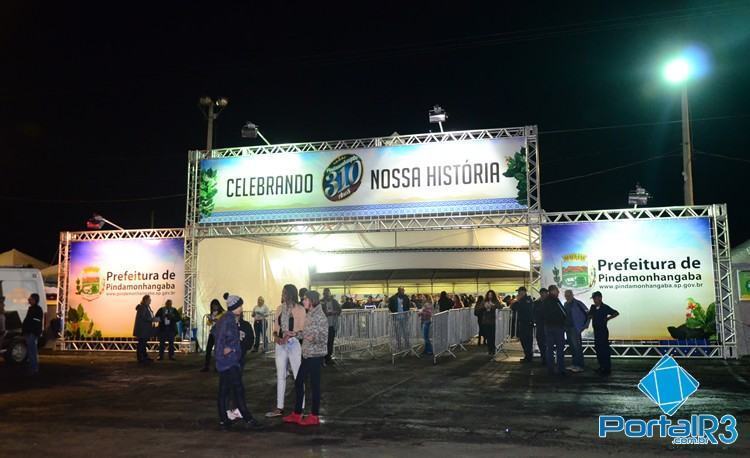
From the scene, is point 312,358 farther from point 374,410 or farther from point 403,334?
→ point 403,334

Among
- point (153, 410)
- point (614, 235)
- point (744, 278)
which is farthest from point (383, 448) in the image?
point (744, 278)

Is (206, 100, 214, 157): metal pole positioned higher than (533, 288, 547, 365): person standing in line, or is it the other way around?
(206, 100, 214, 157): metal pole

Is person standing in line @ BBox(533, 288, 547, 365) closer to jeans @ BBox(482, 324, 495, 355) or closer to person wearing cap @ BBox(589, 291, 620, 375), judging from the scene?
person wearing cap @ BBox(589, 291, 620, 375)

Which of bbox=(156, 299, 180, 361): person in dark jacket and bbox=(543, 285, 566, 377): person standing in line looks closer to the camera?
bbox=(543, 285, 566, 377): person standing in line

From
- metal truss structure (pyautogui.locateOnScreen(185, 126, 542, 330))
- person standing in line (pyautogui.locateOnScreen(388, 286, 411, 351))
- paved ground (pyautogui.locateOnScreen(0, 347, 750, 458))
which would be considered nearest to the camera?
paved ground (pyautogui.locateOnScreen(0, 347, 750, 458))

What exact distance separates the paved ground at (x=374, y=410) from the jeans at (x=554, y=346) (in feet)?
1.38

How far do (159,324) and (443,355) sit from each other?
25.3 ft

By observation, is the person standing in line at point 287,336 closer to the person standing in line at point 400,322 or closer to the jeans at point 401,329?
the person standing in line at point 400,322

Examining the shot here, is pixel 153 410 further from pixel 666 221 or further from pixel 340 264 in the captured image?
pixel 340 264

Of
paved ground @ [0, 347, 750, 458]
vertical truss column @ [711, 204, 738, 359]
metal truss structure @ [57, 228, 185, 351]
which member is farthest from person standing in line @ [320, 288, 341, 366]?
vertical truss column @ [711, 204, 738, 359]

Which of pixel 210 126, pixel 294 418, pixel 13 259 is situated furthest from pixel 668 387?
pixel 13 259

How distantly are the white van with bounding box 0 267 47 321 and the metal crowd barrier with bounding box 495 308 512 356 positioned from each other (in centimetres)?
1224

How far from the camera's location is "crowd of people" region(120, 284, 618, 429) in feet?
25.9

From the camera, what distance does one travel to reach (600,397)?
9.92m
